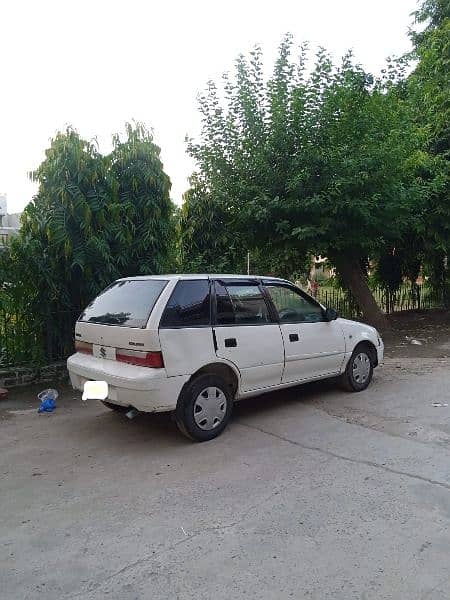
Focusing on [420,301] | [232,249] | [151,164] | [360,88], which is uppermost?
[360,88]

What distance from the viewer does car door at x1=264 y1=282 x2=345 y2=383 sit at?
5.57 metres

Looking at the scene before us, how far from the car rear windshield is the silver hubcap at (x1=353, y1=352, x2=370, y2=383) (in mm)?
3043

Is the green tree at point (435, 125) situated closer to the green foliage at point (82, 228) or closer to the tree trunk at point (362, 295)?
the tree trunk at point (362, 295)

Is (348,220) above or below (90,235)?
above

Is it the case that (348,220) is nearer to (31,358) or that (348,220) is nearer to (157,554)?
(31,358)

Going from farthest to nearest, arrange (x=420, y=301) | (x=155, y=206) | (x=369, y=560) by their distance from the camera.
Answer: (x=420, y=301)
(x=155, y=206)
(x=369, y=560)

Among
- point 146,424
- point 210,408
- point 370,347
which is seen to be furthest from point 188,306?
point 370,347

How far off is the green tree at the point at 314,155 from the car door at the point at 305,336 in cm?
323

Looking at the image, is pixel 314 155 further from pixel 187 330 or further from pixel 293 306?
pixel 187 330

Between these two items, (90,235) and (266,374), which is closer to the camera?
(266,374)

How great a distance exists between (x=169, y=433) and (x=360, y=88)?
7.74m

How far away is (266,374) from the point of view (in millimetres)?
5277

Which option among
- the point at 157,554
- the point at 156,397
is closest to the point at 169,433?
the point at 156,397

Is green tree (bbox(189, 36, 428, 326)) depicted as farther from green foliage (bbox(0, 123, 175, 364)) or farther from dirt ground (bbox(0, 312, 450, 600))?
dirt ground (bbox(0, 312, 450, 600))
